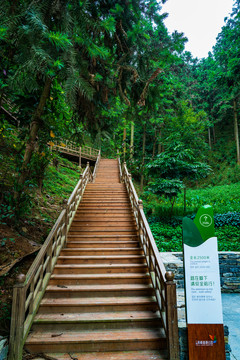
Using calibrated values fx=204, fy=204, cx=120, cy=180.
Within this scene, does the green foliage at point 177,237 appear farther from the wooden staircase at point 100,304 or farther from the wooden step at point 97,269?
the wooden step at point 97,269

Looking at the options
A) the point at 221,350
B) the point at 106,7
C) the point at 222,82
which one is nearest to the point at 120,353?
the point at 221,350

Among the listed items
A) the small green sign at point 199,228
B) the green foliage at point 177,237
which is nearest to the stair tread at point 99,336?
the small green sign at point 199,228

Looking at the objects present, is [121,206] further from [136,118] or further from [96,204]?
[136,118]

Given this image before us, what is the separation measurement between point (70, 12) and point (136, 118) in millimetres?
2279

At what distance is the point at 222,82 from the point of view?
11977 millimetres

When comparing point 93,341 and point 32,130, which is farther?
point 32,130

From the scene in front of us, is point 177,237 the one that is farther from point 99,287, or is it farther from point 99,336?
point 99,336

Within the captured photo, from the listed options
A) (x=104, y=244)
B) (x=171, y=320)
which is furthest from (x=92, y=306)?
(x=104, y=244)

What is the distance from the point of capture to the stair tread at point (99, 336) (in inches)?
110

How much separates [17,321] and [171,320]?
2.00 meters

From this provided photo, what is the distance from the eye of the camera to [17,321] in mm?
2639

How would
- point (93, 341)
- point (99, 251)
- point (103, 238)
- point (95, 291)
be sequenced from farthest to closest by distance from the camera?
point (103, 238)
point (99, 251)
point (95, 291)
point (93, 341)

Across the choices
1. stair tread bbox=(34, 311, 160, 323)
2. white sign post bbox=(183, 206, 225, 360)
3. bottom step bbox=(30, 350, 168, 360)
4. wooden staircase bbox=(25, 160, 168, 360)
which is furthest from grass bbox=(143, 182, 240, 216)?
bottom step bbox=(30, 350, 168, 360)

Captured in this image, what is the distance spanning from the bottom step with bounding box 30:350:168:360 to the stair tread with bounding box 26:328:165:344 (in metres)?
0.14
